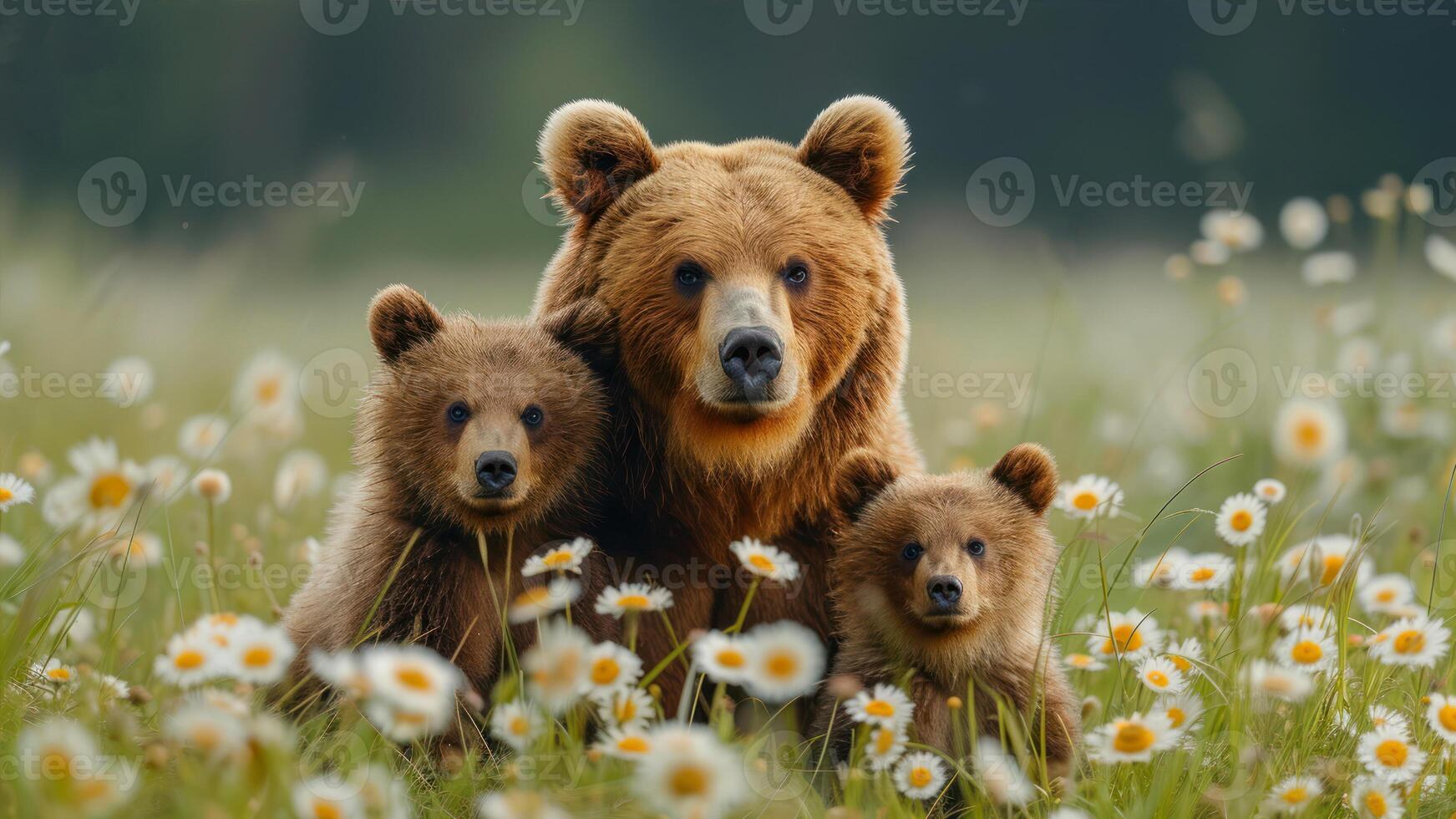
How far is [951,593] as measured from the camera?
332 centimetres

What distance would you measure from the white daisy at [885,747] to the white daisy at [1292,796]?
2.48ft

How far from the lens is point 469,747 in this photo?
11.2 ft

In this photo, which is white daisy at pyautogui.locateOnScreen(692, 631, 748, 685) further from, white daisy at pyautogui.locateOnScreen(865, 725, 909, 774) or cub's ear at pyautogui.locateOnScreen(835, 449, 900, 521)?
cub's ear at pyautogui.locateOnScreen(835, 449, 900, 521)

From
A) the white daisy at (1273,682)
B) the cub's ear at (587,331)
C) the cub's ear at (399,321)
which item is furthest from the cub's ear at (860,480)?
the cub's ear at (399,321)

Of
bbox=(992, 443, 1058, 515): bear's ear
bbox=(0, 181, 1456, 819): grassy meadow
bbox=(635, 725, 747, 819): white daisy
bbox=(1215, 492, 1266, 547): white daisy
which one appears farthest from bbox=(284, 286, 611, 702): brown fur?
bbox=(1215, 492, 1266, 547): white daisy

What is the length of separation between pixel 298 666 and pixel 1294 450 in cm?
322

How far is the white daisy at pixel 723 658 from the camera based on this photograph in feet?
9.04

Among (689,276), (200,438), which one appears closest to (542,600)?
(689,276)

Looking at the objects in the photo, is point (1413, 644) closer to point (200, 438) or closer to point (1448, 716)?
point (1448, 716)

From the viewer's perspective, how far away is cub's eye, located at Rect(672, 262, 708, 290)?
152 inches

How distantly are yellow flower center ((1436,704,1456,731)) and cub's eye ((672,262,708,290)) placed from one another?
83.1 inches

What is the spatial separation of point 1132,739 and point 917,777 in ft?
1.50

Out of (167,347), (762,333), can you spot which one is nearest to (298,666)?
(762,333)

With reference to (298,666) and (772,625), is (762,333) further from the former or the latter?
(298,666)
